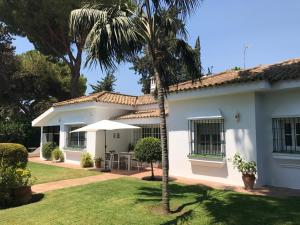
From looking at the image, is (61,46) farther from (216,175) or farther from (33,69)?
(216,175)

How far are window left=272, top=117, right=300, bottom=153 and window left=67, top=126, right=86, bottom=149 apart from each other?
1297cm

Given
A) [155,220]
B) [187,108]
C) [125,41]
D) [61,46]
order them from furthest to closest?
[61,46]
[187,108]
[125,41]
[155,220]

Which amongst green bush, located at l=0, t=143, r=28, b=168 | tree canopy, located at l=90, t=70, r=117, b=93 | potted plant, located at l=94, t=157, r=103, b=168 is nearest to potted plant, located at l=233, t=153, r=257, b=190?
green bush, located at l=0, t=143, r=28, b=168

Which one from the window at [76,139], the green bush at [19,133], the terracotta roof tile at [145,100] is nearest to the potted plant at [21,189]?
the window at [76,139]

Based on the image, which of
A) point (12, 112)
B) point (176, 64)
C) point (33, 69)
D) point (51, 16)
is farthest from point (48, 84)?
point (176, 64)

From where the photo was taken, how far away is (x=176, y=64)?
→ 36.8ft

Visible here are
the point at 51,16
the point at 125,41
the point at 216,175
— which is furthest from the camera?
the point at 51,16

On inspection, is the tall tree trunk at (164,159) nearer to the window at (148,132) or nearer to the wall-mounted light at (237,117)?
→ the wall-mounted light at (237,117)

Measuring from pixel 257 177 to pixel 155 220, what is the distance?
19.5 feet

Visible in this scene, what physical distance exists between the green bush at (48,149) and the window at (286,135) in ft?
59.7

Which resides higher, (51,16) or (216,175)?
(51,16)

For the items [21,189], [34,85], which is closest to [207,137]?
[21,189]

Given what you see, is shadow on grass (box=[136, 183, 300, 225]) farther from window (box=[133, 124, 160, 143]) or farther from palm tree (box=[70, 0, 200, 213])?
window (box=[133, 124, 160, 143])

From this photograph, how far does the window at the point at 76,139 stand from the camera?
22136 millimetres
